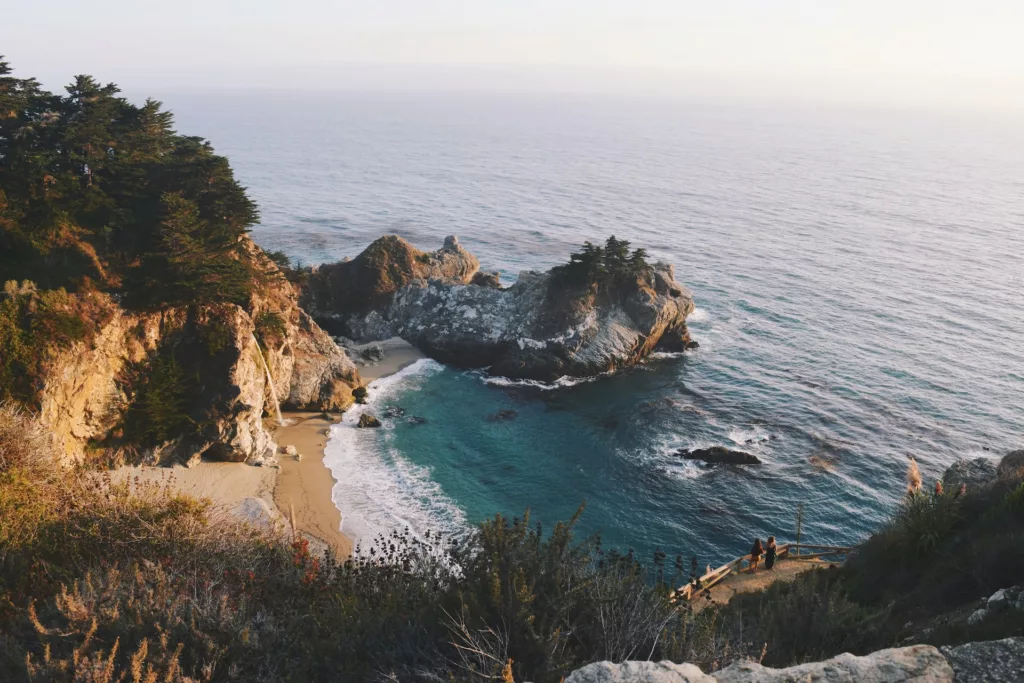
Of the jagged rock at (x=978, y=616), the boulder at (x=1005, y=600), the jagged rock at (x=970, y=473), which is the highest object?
the boulder at (x=1005, y=600)

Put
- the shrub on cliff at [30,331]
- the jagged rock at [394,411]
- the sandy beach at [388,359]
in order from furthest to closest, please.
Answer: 1. the sandy beach at [388,359]
2. the jagged rock at [394,411]
3. the shrub on cliff at [30,331]

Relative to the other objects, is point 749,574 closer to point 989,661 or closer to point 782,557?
point 782,557

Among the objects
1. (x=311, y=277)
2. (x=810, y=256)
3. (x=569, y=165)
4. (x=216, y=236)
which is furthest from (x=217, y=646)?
(x=569, y=165)

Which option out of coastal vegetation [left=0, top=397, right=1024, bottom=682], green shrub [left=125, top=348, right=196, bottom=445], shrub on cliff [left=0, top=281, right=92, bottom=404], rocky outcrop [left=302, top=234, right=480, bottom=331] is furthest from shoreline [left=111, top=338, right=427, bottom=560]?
rocky outcrop [left=302, top=234, right=480, bottom=331]

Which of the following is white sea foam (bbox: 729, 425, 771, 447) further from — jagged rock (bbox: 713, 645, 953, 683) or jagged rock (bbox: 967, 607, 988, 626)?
jagged rock (bbox: 713, 645, 953, 683)

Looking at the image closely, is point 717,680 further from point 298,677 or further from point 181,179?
point 181,179

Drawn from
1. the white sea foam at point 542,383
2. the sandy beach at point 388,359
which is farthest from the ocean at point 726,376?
the sandy beach at point 388,359

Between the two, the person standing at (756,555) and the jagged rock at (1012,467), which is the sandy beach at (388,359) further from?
the jagged rock at (1012,467)
